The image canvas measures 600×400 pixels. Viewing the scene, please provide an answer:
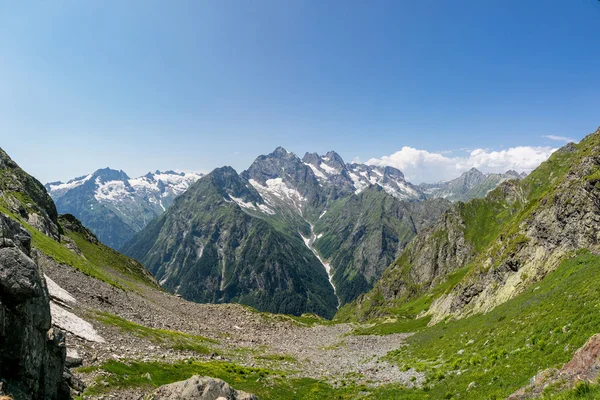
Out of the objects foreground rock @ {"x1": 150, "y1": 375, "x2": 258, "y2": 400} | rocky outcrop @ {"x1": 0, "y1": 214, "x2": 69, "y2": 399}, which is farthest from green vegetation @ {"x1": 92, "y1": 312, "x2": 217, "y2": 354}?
foreground rock @ {"x1": 150, "y1": 375, "x2": 258, "y2": 400}

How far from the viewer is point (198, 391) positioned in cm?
1930

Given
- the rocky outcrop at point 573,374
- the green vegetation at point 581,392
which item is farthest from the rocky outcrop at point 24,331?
the rocky outcrop at point 573,374

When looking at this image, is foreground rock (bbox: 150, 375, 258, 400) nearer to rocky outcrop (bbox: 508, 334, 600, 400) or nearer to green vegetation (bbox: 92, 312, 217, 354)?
rocky outcrop (bbox: 508, 334, 600, 400)

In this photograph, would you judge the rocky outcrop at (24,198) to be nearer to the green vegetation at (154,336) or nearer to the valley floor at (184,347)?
the valley floor at (184,347)

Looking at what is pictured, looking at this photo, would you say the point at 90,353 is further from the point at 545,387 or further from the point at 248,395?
the point at 545,387

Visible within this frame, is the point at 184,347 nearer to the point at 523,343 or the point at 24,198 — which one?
the point at 523,343

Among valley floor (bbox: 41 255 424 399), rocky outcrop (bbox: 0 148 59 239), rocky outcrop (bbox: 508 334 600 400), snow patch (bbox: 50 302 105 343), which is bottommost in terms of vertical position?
valley floor (bbox: 41 255 424 399)

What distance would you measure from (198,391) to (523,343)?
27.6 metres

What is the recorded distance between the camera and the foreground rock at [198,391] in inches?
751

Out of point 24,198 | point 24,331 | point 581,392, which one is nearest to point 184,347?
point 24,331

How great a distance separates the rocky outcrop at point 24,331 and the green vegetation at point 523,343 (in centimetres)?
2715

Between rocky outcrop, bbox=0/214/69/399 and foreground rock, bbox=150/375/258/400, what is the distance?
586 cm

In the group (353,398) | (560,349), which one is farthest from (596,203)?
(353,398)

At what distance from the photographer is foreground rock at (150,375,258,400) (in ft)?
62.6
